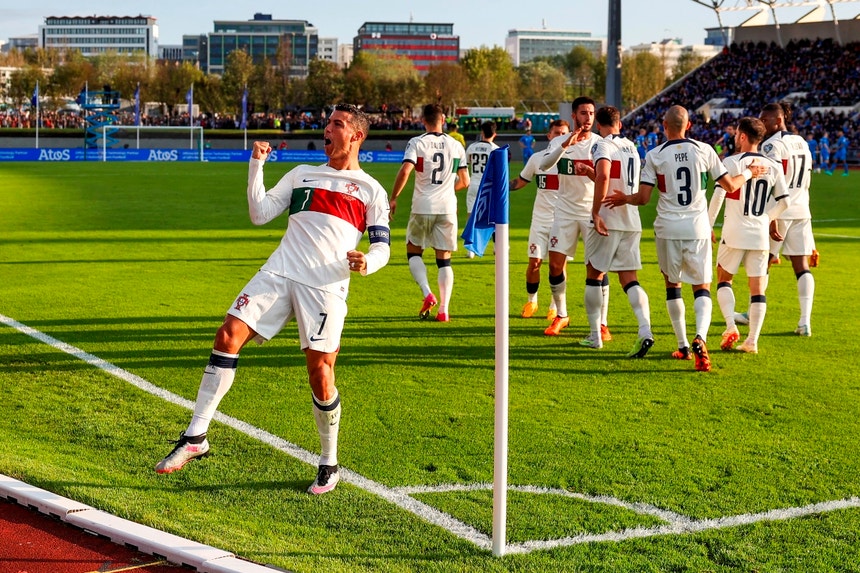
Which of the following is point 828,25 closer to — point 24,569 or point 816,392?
point 816,392

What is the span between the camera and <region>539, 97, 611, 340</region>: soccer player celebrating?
10.1 meters

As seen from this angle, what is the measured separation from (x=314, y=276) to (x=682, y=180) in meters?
4.31

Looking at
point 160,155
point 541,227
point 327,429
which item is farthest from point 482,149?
point 160,155

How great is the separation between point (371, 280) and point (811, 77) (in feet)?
194

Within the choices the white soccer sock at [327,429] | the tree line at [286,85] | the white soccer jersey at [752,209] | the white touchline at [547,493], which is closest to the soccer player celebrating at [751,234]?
the white soccer jersey at [752,209]

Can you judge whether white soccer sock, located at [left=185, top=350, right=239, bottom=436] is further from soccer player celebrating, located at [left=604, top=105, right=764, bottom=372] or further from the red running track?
soccer player celebrating, located at [left=604, top=105, right=764, bottom=372]

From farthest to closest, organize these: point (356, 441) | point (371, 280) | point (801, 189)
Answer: point (371, 280) → point (801, 189) → point (356, 441)

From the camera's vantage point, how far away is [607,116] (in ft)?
31.0

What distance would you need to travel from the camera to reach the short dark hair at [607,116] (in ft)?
30.8

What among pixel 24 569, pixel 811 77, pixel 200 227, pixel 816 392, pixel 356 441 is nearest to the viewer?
pixel 24 569

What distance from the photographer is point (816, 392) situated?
834cm

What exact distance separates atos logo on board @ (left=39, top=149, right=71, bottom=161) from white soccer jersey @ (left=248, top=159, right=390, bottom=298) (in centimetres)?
4829

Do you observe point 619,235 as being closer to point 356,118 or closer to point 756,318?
point 756,318

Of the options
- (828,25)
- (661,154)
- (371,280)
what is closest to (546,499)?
(661,154)
